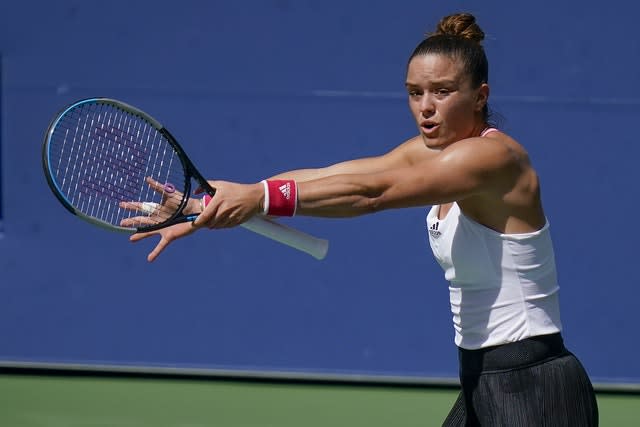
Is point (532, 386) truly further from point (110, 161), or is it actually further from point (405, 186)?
point (110, 161)

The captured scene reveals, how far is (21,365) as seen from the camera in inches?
194

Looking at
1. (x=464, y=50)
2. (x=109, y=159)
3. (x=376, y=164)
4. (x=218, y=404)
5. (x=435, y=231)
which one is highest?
(x=464, y=50)

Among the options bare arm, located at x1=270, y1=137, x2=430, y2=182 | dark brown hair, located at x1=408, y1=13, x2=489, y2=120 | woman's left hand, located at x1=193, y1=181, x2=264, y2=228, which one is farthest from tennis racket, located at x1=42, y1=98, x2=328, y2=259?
dark brown hair, located at x1=408, y1=13, x2=489, y2=120

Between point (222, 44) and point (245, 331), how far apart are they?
118 cm

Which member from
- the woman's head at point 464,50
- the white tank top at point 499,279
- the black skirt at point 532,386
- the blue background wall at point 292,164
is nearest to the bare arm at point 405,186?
the white tank top at point 499,279

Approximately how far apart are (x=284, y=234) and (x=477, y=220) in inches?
17.0

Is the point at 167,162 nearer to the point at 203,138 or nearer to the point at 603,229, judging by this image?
the point at 203,138

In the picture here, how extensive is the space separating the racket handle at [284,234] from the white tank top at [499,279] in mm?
286

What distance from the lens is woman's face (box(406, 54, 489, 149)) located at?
2576mm

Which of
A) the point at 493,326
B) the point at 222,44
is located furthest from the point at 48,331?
the point at 493,326

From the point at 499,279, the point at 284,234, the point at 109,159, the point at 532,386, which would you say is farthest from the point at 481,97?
the point at 109,159

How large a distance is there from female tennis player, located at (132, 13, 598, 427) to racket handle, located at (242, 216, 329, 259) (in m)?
0.18

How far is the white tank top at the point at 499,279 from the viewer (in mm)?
2498

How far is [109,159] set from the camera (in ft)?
12.4
